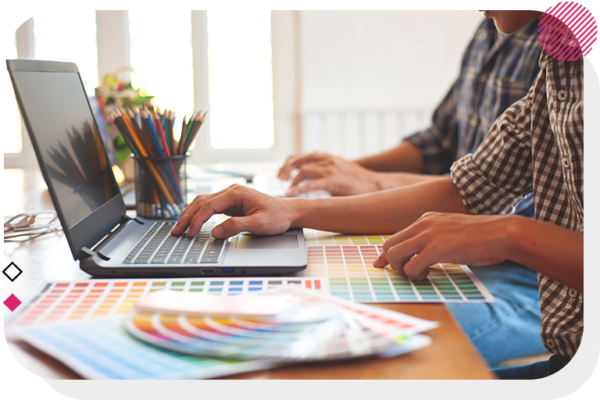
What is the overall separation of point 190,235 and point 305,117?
113 inches

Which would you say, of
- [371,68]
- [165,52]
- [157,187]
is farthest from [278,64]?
[157,187]

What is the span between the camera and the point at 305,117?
3.54 meters

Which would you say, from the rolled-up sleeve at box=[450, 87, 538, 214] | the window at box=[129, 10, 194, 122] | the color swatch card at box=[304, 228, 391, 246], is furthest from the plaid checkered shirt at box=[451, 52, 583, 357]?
the window at box=[129, 10, 194, 122]

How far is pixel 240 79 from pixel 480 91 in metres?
2.42

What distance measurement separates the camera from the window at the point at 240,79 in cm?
355

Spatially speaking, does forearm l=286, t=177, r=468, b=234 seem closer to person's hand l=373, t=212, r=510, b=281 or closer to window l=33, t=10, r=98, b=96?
person's hand l=373, t=212, r=510, b=281

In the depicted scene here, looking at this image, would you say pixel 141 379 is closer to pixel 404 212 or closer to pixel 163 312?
pixel 163 312

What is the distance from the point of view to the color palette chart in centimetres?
48

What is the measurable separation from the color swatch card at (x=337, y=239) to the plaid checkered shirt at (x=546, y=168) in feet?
0.67

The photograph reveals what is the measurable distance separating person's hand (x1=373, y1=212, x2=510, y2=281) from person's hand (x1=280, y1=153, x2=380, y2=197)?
583 millimetres

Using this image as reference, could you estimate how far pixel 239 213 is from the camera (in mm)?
808

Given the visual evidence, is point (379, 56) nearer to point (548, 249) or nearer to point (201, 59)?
point (201, 59)

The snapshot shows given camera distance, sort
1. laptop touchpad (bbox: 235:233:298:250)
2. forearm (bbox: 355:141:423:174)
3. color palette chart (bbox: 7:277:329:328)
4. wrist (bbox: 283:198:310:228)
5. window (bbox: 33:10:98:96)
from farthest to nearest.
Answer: window (bbox: 33:10:98:96) → forearm (bbox: 355:141:423:174) → wrist (bbox: 283:198:310:228) → laptop touchpad (bbox: 235:233:298:250) → color palette chart (bbox: 7:277:329:328)

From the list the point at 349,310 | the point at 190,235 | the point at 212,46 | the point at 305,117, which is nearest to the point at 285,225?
the point at 190,235
